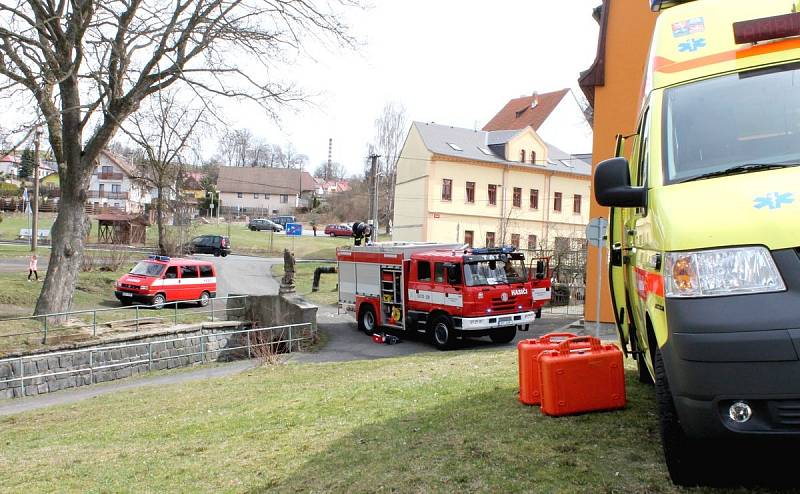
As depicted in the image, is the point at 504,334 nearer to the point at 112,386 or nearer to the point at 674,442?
the point at 112,386

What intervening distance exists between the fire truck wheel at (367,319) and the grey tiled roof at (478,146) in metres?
25.5

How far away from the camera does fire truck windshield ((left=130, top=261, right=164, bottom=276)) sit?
29.3 metres

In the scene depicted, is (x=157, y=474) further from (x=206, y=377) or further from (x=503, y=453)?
(x=206, y=377)

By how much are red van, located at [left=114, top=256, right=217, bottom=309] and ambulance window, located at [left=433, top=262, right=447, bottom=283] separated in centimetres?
1356

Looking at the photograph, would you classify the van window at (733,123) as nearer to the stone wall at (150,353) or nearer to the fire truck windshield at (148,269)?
the stone wall at (150,353)

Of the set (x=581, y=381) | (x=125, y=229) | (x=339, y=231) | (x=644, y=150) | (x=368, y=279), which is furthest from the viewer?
(x=339, y=231)

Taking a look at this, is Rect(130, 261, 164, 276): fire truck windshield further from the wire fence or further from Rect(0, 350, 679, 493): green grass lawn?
Rect(0, 350, 679, 493): green grass lawn

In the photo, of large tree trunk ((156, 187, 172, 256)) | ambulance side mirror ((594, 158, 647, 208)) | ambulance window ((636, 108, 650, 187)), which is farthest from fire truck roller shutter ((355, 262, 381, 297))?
large tree trunk ((156, 187, 172, 256))

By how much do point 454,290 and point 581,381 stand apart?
12.5 m

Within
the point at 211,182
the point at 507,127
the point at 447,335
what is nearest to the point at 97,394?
the point at 447,335

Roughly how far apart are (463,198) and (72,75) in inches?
1275

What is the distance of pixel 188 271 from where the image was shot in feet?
99.8

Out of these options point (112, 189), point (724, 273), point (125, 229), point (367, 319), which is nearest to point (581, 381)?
point (724, 273)

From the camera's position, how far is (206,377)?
16656mm
